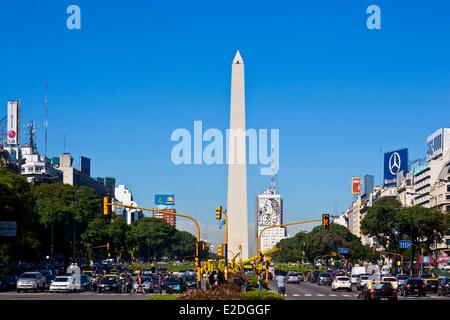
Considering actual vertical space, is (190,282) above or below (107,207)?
below

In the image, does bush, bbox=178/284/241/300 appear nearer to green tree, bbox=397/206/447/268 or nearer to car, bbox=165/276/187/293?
car, bbox=165/276/187/293

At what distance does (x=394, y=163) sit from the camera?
17450 centimetres

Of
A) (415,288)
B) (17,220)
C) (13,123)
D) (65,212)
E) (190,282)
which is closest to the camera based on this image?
(415,288)

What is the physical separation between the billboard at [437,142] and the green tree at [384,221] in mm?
17388

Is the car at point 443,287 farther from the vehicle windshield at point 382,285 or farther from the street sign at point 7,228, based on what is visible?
the street sign at point 7,228

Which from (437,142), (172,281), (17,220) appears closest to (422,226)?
(437,142)

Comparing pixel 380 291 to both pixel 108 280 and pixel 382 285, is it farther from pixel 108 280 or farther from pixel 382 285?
pixel 108 280

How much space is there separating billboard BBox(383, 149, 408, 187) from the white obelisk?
90151 mm

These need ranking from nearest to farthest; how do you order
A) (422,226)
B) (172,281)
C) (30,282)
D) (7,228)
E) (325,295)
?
(325,295) < (30,282) < (172,281) < (7,228) < (422,226)

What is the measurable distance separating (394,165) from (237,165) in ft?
323

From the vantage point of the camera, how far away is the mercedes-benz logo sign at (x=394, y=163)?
171875 mm
